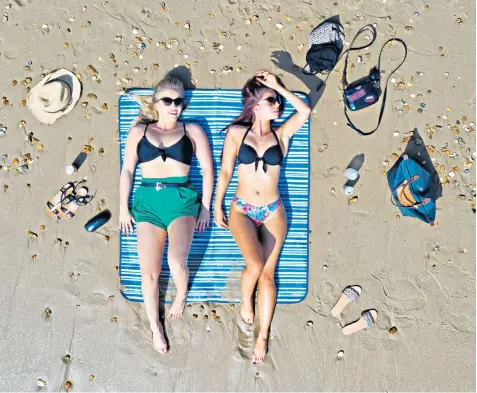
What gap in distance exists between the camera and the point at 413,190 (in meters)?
4.40

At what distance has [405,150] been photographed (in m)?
4.72

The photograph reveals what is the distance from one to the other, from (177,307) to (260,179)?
70.2 inches

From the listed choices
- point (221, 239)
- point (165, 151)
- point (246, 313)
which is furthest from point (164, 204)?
point (246, 313)

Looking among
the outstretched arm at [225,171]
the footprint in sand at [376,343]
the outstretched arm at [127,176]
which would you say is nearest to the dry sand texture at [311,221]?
the footprint in sand at [376,343]

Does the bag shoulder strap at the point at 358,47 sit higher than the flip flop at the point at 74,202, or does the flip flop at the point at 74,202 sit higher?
the bag shoulder strap at the point at 358,47

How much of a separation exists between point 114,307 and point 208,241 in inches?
56.0

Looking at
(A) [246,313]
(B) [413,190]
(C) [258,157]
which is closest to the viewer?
(C) [258,157]

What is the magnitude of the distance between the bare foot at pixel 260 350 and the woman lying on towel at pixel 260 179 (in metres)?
0.26

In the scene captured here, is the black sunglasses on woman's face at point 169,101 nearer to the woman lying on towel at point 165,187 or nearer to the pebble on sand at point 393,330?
the woman lying on towel at point 165,187

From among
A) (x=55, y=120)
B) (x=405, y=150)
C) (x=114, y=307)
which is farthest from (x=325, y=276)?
(x=55, y=120)

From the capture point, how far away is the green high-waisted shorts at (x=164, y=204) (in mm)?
4238

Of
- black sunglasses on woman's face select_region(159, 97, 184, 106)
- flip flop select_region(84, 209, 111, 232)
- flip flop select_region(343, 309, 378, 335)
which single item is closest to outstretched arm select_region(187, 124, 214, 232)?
black sunglasses on woman's face select_region(159, 97, 184, 106)

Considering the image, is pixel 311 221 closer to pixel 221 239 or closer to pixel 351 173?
pixel 351 173

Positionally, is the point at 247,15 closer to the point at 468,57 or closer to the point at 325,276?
the point at 468,57
